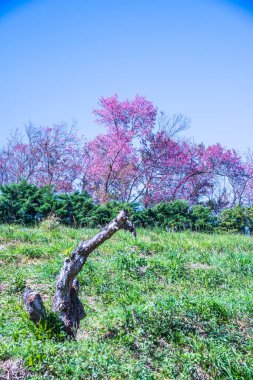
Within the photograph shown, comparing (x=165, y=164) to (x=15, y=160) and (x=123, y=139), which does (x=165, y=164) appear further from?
(x=15, y=160)

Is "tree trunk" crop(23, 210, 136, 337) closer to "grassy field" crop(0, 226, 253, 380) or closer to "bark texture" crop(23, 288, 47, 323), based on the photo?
"bark texture" crop(23, 288, 47, 323)

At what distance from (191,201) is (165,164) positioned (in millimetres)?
2804

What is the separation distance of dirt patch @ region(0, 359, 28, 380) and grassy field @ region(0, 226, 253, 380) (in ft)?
0.03

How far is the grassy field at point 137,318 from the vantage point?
315cm

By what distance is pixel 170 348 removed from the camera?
11.9 ft

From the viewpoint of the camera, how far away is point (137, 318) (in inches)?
156

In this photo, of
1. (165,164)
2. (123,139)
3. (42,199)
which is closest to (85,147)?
(123,139)

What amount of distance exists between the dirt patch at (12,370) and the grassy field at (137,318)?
10 millimetres

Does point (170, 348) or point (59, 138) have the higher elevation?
point (59, 138)

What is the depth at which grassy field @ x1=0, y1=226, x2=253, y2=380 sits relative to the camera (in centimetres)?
315

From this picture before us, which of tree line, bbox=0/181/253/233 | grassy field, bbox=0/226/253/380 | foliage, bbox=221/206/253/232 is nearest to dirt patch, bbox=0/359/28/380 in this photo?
grassy field, bbox=0/226/253/380

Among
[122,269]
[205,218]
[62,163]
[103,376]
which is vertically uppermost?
[62,163]

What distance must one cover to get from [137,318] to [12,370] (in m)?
1.42

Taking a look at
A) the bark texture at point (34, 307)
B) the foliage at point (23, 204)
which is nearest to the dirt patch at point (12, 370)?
the bark texture at point (34, 307)
